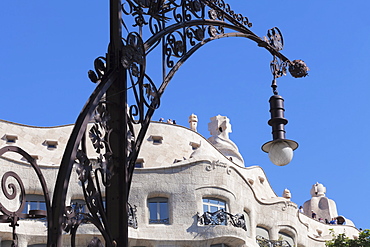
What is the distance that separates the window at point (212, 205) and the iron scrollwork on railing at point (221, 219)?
1.57 ft

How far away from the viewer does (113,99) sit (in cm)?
603

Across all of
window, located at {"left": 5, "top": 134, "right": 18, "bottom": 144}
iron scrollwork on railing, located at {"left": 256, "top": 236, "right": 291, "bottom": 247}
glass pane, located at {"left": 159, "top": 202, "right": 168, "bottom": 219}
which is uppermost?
window, located at {"left": 5, "top": 134, "right": 18, "bottom": 144}

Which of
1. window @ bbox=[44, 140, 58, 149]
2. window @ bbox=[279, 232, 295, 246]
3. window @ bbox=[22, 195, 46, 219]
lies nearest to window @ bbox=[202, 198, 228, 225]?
window @ bbox=[279, 232, 295, 246]

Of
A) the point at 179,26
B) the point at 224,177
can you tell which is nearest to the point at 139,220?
the point at 224,177

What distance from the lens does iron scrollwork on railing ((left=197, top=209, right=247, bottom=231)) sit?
1587 inches

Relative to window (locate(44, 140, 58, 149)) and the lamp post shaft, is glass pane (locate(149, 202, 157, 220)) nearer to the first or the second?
window (locate(44, 140, 58, 149))

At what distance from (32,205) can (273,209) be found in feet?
48.5

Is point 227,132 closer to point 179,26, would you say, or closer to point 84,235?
point 84,235

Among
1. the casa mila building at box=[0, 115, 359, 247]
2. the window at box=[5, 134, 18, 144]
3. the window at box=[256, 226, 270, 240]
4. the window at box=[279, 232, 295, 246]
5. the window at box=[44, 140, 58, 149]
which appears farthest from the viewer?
the window at box=[279, 232, 295, 246]

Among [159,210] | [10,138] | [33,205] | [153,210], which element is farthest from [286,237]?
[10,138]

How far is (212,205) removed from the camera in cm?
4134

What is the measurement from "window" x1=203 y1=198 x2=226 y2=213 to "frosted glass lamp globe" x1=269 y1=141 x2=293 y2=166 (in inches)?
1271

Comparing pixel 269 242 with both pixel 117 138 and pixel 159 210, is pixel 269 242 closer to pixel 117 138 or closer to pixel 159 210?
pixel 159 210

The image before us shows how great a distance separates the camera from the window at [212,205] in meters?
41.1
